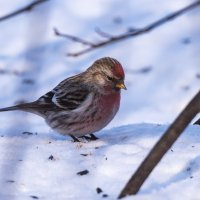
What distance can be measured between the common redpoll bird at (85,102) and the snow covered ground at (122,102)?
10cm

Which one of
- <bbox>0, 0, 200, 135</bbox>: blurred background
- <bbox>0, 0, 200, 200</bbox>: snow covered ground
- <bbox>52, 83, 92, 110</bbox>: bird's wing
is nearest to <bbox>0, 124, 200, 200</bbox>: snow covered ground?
<bbox>0, 0, 200, 200</bbox>: snow covered ground

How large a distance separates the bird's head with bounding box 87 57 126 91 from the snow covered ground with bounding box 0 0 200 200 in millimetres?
297

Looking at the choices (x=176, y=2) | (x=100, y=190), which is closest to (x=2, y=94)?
(x=176, y=2)

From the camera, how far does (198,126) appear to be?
14.8 feet

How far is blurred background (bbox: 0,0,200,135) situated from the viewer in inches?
283

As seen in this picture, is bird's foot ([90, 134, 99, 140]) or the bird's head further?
the bird's head

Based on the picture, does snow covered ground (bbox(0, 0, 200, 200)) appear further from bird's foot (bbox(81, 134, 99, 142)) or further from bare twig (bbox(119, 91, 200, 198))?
bare twig (bbox(119, 91, 200, 198))

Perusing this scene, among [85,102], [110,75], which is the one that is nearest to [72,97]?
[85,102]

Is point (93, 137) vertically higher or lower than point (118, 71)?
lower

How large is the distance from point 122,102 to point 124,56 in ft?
3.73

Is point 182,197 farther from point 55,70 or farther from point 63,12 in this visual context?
point 63,12

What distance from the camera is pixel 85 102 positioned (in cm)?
454

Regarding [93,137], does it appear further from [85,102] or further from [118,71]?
[118,71]

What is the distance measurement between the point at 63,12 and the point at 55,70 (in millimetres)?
1360
